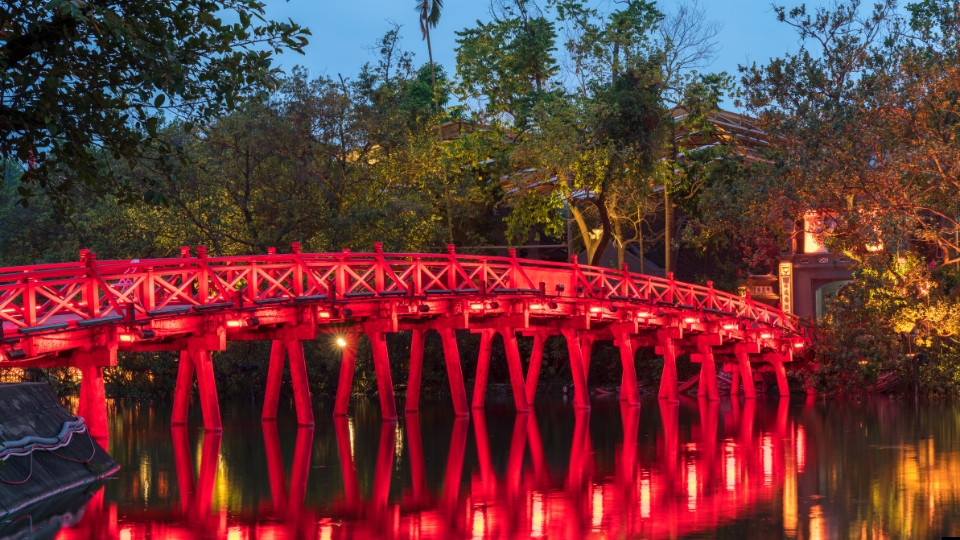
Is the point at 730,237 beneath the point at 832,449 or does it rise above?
above

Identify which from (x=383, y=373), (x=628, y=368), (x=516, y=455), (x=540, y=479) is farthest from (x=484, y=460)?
(x=628, y=368)

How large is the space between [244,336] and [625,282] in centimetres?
1122

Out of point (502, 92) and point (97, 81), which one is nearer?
point (97, 81)

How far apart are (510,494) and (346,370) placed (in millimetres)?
14608

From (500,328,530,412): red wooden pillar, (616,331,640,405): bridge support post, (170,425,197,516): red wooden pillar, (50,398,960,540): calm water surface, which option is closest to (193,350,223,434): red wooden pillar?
(50,398,960,540): calm water surface

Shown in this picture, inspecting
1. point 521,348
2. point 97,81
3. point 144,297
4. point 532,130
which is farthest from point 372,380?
point 97,81

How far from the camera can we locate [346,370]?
1189 inches

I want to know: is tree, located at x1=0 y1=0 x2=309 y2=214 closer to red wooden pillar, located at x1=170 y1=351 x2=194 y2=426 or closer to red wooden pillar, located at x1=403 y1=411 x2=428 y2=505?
red wooden pillar, located at x1=403 y1=411 x2=428 y2=505

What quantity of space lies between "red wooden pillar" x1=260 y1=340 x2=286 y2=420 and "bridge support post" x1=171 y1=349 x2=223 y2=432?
2006 millimetres

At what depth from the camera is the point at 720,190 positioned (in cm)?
4069

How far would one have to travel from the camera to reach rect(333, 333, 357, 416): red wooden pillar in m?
29.9

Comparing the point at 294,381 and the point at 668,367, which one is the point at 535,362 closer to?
the point at 668,367

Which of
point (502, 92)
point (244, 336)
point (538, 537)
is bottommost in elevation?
point (538, 537)

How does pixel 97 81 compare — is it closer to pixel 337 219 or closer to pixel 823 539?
pixel 823 539
